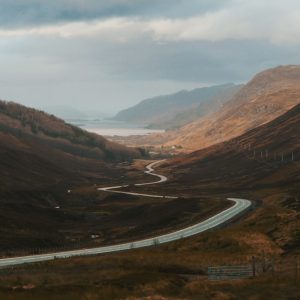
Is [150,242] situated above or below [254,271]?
below

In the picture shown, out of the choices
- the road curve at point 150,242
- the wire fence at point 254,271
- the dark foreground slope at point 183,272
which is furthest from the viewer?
the road curve at point 150,242

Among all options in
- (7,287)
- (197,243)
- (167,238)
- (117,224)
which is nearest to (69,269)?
(7,287)

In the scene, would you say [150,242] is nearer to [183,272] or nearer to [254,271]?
[183,272]

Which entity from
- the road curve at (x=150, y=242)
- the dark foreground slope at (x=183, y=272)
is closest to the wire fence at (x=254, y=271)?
the dark foreground slope at (x=183, y=272)

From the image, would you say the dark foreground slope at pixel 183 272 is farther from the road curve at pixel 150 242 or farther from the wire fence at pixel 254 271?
the road curve at pixel 150 242

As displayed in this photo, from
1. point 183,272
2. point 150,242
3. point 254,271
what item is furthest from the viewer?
point 150,242

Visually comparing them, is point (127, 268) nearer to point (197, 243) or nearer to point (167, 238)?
point (197, 243)

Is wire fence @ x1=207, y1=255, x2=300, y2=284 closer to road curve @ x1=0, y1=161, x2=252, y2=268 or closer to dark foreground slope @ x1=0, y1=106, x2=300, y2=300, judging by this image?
dark foreground slope @ x1=0, y1=106, x2=300, y2=300

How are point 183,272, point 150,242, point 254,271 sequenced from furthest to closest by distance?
point 150,242
point 183,272
point 254,271

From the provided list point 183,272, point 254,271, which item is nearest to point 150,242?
point 183,272

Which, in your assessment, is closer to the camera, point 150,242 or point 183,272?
point 183,272

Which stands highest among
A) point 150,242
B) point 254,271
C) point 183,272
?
point 254,271

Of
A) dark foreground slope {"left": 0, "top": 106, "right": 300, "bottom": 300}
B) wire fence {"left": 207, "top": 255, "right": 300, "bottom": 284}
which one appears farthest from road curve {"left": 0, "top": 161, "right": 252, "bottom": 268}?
wire fence {"left": 207, "top": 255, "right": 300, "bottom": 284}
